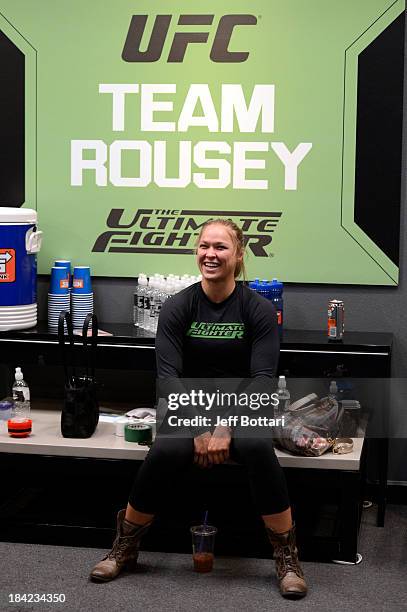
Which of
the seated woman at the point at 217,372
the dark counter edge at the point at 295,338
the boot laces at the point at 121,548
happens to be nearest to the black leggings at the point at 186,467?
the seated woman at the point at 217,372

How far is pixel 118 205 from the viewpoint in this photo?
4.35 m

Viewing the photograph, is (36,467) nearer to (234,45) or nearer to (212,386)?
(212,386)

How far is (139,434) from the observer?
12.3ft

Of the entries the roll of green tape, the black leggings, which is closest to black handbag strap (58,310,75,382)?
the roll of green tape

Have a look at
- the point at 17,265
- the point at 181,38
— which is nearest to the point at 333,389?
the point at 17,265

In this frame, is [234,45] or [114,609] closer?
[114,609]

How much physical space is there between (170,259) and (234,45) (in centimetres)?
92

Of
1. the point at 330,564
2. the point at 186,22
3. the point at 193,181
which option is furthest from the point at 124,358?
the point at 186,22

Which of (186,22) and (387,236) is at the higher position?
(186,22)

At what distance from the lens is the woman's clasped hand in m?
3.40

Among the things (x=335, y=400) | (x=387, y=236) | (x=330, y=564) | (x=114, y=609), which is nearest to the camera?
(x=114, y=609)

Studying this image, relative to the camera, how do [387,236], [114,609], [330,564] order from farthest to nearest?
1. [387,236]
2. [330,564]
3. [114,609]

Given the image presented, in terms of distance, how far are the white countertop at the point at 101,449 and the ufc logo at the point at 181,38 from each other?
61.9 inches

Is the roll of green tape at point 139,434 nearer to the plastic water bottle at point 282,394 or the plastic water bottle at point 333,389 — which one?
the plastic water bottle at point 282,394
